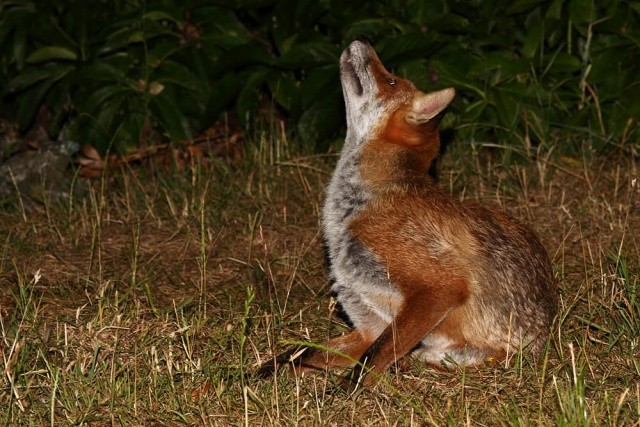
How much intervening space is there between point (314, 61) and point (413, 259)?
316 centimetres

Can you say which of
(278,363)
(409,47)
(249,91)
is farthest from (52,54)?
(278,363)

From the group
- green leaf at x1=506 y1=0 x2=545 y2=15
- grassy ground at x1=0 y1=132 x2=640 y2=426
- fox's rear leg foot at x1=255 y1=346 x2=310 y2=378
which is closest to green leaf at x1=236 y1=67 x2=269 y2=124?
grassy ground at x1=0 y1=132 x2=640 y2=426

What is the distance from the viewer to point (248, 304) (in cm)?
465

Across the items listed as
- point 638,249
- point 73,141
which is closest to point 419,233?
point 638,249

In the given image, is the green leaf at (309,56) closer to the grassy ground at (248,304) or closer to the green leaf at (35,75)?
the grassy ground at (248,304)

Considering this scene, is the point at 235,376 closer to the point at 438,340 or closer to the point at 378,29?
the point at 438,340

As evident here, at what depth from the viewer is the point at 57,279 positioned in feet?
21.3

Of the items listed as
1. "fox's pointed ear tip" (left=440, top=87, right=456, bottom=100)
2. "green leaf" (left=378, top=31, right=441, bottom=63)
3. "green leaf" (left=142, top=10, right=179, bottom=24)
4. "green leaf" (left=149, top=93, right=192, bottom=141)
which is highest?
"fox's pointed ear tip" (left=440, top=87, right=456, bottom=100)

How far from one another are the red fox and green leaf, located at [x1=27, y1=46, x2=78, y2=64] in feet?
11.2

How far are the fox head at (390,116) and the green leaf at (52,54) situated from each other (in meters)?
3.24

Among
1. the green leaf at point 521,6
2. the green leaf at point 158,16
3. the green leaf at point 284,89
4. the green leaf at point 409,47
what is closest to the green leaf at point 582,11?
the green leaf at point 521,6

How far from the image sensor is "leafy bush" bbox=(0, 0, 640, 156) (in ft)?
25.1

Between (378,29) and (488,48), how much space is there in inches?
39.1

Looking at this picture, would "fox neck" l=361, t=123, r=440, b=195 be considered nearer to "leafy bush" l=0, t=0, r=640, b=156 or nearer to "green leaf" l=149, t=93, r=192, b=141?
"leafy bush" l=0, t=0, r=640, b=156
